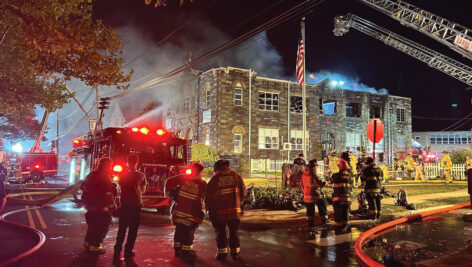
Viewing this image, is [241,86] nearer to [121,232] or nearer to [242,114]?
[242,114]

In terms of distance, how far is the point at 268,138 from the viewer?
28.1 metres

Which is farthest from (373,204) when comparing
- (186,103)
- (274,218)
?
(186,103)

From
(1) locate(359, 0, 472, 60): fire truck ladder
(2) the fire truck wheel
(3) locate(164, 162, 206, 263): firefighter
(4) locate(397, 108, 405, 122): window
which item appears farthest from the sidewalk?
(4) locate(397, 108, 405, 122): window

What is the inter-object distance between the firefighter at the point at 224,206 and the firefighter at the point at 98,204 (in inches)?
68.2

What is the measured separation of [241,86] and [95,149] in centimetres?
1712

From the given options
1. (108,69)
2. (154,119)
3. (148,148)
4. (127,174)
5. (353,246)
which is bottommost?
(353,246)

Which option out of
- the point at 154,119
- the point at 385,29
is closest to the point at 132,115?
the point at 154,119

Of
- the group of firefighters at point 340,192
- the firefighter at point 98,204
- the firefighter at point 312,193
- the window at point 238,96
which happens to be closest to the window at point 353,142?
the window at point 238,96

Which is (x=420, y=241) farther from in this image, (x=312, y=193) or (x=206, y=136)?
(x=206, y=136)

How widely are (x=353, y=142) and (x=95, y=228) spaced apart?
29.7 m

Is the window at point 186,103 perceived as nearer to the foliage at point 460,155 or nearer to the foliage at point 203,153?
the foliage at point 203,153

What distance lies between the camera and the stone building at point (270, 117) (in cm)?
2631

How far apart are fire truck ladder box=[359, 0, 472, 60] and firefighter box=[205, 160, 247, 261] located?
1964 centimetres

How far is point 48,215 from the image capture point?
9.95 meters
